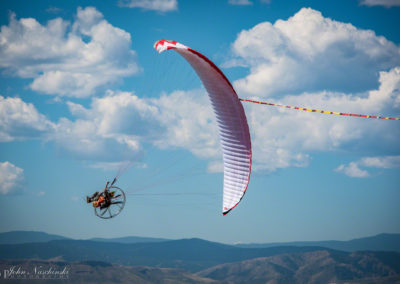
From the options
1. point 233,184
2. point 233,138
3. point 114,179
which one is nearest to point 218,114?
point 233,138

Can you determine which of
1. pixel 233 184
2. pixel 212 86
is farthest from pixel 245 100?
pixel 233 184

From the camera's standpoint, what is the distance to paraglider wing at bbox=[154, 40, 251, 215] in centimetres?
3831

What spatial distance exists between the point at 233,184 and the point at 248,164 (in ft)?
6.20

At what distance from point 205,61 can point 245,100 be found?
4.60m

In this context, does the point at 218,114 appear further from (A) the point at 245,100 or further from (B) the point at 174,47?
(B) the point at 174,47

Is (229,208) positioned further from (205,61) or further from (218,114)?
(205,61)

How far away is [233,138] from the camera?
40656 mm

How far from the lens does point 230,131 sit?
133ft

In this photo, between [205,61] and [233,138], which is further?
[233,138]

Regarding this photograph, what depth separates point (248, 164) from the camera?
1571 inches

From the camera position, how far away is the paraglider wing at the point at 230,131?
38312 millimetres

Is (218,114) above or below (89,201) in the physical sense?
above

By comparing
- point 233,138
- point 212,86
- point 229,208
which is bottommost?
point 229,208

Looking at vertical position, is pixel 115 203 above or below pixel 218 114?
below
